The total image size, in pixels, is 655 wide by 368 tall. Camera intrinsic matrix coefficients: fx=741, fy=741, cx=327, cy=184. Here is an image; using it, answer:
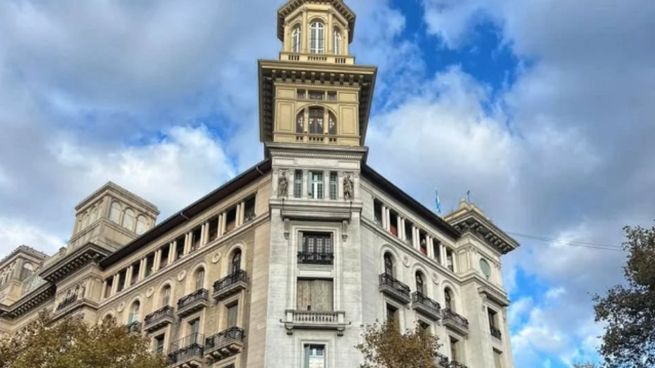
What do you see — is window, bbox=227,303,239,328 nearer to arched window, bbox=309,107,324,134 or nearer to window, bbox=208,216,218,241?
window, bbox=208,216,218,241

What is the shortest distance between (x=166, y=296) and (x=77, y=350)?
1650 cm

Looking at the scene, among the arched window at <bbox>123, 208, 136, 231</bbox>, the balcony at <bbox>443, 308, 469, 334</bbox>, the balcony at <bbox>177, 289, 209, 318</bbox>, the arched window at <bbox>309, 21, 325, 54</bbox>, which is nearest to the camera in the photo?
the balcony at <bbox>177, 289, 209, 318</bbox>

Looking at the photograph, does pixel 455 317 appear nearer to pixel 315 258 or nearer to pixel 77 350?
pixel 315 258

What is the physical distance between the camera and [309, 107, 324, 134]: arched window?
46591mm

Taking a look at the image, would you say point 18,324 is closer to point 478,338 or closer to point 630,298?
point 478,338

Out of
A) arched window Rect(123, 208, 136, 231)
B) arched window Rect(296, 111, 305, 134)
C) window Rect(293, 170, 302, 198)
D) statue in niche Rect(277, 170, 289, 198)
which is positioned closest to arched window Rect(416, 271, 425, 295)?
window Rect(293, 170, 302, 198)

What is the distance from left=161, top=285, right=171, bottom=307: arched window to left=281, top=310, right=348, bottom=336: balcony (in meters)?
12.3

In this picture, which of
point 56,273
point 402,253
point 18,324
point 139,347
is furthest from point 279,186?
point 18,324

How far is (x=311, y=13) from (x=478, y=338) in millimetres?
25151

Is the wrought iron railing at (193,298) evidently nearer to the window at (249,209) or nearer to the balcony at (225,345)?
the balcony at (225,345)

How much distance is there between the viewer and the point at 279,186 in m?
43.5

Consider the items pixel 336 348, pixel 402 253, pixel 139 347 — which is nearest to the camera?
pixel 139 347

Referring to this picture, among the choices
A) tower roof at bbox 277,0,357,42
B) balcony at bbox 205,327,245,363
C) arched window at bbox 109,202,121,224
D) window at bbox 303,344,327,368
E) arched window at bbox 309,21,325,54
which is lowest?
window at bbox 303,344,327,368

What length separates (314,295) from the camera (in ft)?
133
